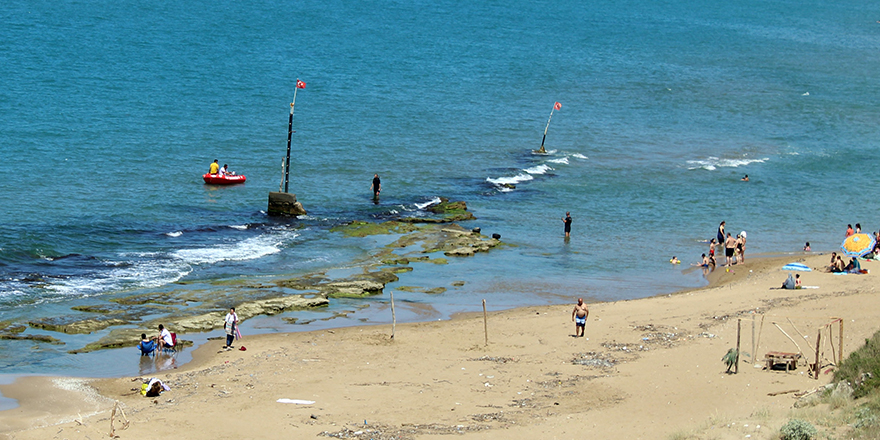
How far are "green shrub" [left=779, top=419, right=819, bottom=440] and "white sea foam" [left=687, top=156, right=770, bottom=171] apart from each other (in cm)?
4163

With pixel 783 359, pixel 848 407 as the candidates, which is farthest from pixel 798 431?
pixel 783 359

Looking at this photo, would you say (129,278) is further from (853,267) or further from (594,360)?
(853,267)

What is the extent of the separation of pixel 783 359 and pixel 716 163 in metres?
38.1

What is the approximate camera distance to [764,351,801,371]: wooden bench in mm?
18547

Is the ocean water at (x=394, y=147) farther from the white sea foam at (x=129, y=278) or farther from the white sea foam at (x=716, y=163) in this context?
the white sea foam at (x=716, y=163)

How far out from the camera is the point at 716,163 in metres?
54.9

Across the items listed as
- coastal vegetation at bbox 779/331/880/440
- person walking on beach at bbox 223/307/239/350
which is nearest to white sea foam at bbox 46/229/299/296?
person walking on beach at bbox 223/307/239/350

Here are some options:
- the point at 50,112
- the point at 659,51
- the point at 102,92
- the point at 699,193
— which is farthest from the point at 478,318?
the point at 659,51

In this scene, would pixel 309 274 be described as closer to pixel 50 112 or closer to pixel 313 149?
pixel 313 149

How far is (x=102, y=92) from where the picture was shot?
6231cm

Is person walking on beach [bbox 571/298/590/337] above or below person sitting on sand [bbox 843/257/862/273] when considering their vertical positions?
below

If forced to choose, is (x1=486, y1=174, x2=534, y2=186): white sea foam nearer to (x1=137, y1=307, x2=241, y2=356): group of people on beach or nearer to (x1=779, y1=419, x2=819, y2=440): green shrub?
(x1=137, y1=307, x2=241, y2=356): group of people on beach

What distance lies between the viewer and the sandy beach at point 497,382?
1641 centimetres

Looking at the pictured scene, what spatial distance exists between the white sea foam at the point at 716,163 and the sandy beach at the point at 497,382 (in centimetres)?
2859
